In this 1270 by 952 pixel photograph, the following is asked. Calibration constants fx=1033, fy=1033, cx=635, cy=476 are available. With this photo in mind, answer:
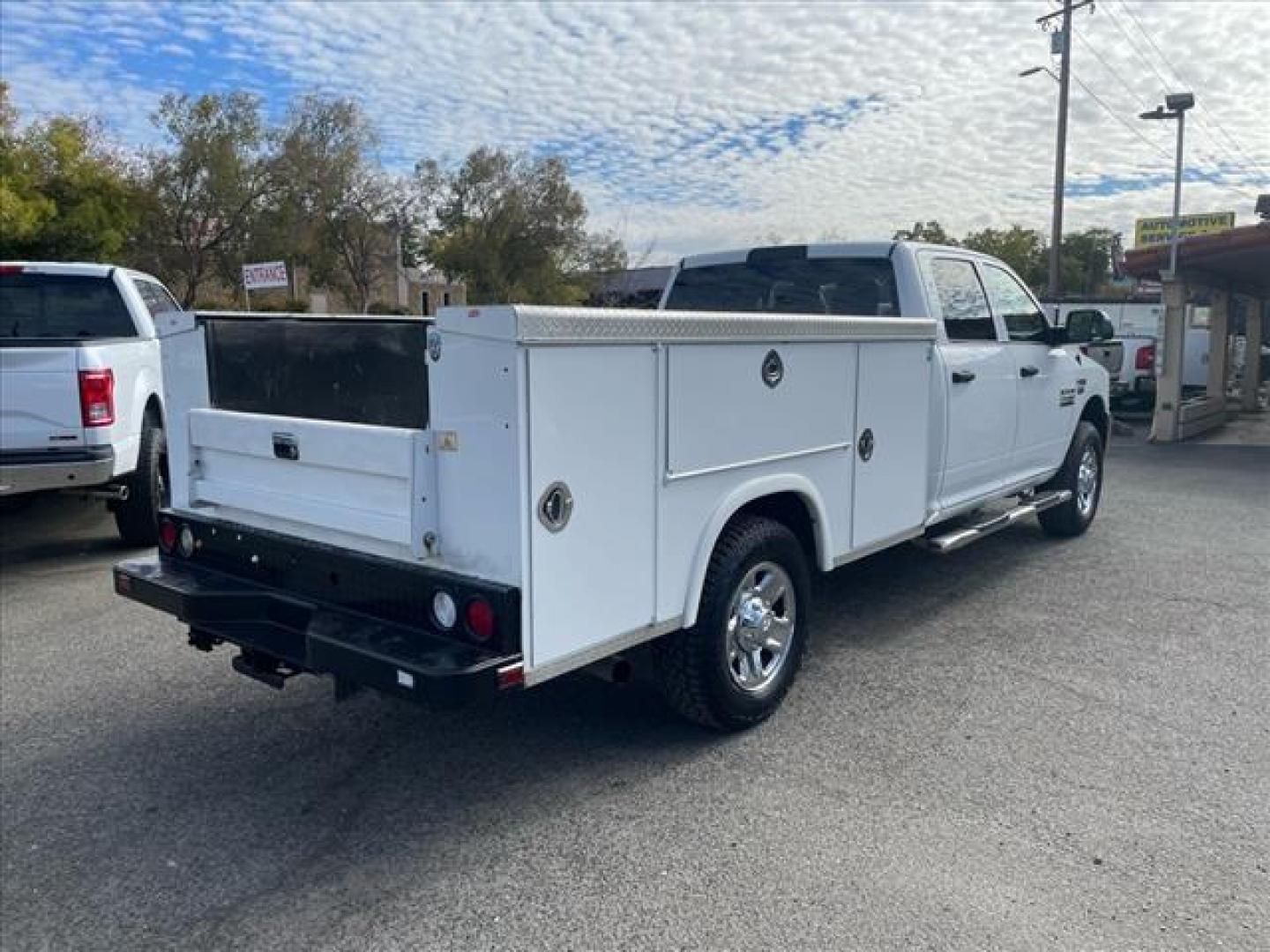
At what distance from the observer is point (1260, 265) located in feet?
52.0

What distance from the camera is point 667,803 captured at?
376cm

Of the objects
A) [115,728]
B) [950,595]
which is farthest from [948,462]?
[115,728]

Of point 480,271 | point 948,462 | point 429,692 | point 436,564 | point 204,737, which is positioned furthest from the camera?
point 480,271

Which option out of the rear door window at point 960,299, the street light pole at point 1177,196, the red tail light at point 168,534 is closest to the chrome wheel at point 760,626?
the rear door window at point 960,299

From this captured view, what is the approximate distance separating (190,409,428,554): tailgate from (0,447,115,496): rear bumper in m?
2.91

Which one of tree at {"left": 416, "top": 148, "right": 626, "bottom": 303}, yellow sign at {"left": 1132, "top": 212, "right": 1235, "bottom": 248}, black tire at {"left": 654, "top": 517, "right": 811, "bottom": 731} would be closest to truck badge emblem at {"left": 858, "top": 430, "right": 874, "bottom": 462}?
black tire at {"left": 654, "top": 517, "right": 811, "bottom": 731}

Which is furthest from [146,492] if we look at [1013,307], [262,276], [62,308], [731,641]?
[262,276]

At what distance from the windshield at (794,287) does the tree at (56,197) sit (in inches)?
619

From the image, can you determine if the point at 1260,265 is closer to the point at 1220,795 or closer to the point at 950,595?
the point at 950,595

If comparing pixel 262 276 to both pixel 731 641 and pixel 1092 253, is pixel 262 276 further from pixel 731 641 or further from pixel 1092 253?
pixel 1092 253

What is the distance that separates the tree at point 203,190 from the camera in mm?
29719

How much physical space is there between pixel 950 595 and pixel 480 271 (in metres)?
38.4

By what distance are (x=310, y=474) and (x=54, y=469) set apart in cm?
375

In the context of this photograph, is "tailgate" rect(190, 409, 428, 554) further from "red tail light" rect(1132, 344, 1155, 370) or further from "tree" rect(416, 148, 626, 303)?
"tree" rect(416, 148, 626, 303)
